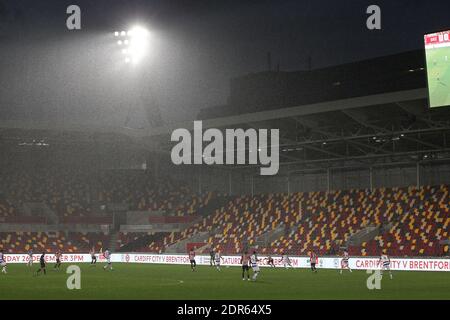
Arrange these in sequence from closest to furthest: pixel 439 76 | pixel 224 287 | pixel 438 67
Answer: pixel 224 287, pixel 438 67, pixel 439 76

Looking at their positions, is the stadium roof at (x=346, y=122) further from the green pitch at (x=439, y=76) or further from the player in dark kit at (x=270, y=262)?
the player in dark kit at (x=270, y=262)

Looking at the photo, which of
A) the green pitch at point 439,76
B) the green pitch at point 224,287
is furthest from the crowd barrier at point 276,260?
the green pitch at point 439,76

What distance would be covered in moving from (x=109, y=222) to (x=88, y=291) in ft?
167

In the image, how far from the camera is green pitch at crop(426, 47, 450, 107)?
4567cm

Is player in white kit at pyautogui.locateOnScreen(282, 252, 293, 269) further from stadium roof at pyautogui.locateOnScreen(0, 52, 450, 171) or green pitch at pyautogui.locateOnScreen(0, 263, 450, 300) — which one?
stadium roof at pyautogui.locateOnScreen(0, 52, 450, 171)

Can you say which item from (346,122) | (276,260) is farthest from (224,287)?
(346,122)

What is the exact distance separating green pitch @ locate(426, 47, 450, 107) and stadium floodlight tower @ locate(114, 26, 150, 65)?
27.0 meters

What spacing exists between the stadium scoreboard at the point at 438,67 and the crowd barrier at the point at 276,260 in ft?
40.2

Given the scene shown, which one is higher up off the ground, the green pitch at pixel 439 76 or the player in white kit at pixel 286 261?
the green pitch at pixel 439 76

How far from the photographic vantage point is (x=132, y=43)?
65.0 meters

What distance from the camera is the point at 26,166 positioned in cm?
8694

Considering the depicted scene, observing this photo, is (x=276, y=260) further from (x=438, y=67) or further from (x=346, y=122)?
(x=438, y=67)

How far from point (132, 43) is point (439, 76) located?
29224mm

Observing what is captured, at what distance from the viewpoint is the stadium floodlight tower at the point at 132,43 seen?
6425cm
